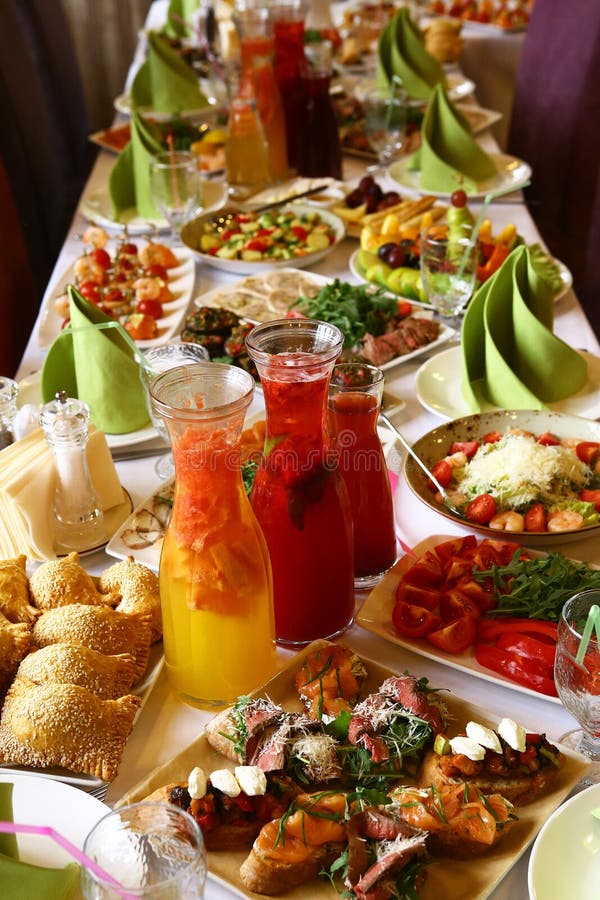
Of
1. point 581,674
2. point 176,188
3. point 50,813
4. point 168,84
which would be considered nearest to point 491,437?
point 581,674

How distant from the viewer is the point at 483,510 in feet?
4.34

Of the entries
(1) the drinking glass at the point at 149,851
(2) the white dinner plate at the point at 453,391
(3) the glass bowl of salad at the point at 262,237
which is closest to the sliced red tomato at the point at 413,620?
(1) the drinking glass at the point at 149,851

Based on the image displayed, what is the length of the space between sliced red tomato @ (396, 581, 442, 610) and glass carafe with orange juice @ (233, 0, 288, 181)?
183cm

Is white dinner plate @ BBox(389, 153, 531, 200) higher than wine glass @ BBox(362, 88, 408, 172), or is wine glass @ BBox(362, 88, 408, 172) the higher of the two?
wine glass @ BBox(362, 88, 408, 172)

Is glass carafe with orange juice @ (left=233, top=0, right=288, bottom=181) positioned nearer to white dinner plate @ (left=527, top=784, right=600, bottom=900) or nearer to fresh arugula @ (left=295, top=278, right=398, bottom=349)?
fresh arugula @ (left=295, top=278, right=398, bottom=349)

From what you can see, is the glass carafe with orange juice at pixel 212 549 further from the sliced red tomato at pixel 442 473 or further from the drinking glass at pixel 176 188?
the drinking glass at pixel 176 188

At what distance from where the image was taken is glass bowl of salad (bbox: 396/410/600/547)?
4.25 ft

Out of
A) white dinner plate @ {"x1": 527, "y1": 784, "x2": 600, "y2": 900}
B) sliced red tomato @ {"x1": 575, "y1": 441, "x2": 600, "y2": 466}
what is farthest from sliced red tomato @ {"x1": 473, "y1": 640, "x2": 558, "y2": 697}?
sliced red tomato @ {"x1": 575, "y1": 441, "x2": 600, "y2": 466}

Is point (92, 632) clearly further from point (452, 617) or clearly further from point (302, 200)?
point (302, 200)

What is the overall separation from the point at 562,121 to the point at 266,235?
178cm

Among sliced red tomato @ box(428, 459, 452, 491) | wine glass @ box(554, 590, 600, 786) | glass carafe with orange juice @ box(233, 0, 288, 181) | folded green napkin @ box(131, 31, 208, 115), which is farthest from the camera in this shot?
folded green napkin @ box(131, 31, 208, 115)

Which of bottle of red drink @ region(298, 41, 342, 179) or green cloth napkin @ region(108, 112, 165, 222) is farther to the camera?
bottle of red drink @ region(298, 41, 342, 179)

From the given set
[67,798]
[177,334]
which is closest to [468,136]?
[177,334]

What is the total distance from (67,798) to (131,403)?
792 millimetres
